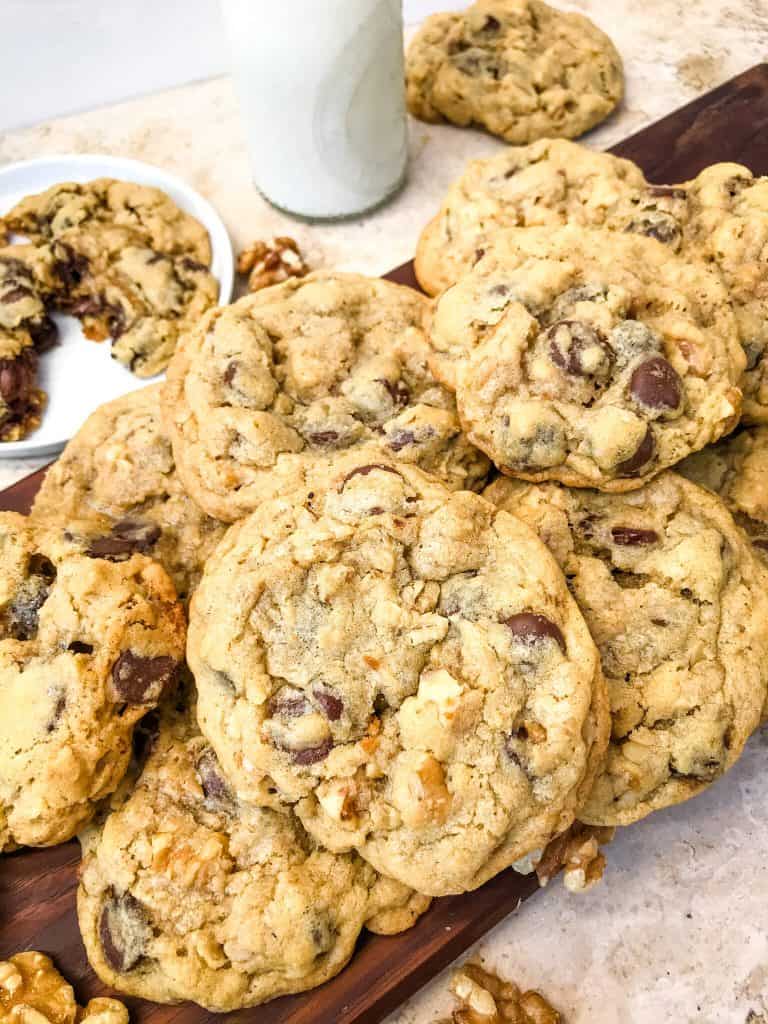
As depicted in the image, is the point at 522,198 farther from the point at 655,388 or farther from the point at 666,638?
the point at 666,638

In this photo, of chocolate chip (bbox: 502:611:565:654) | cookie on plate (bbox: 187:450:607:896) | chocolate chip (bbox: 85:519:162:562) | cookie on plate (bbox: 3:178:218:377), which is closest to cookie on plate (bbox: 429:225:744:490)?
cookie on plate (bbox: 187:450:607:896)

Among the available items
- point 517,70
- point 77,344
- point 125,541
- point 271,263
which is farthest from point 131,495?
point 517,70

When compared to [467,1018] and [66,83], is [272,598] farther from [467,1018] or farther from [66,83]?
[66,83]

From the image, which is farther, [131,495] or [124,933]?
[131,495]

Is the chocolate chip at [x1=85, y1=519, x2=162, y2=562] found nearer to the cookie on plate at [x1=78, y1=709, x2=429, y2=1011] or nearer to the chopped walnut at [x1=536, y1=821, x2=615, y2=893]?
the cookie on plate at [x1=78, y1=709, x2=429, y2=1011]

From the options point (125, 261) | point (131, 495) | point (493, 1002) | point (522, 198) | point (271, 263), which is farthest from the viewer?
point (271, 263)

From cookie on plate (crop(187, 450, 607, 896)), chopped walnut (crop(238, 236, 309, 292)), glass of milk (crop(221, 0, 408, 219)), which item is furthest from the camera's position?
chopped walnut (crop(238, 236, 309, 292))

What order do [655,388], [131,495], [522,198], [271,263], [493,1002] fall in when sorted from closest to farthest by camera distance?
[655,388] < [493,1002] < [131,495] < [522,198] < [271,263]
